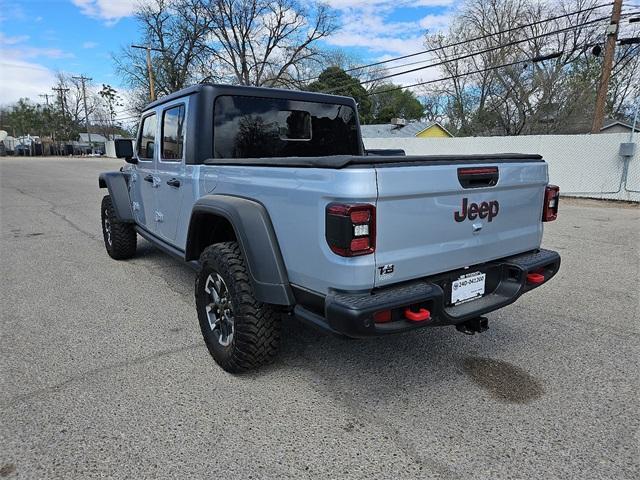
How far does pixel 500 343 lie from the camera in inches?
139

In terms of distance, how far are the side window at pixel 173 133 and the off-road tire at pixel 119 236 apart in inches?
77.9

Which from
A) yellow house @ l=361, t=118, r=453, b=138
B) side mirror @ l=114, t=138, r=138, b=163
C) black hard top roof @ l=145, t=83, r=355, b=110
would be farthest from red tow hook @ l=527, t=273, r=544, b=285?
yellow house @ l=361, t=118, r=453, b=138

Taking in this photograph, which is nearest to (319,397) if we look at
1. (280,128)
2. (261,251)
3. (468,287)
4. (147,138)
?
(261,251)

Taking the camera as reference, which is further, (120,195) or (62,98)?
(62,98)

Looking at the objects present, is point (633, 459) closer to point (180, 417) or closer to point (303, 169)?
point (303, 169)

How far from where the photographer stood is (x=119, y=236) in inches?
231

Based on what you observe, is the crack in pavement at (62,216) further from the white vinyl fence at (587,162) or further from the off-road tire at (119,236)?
the white vinyl fence at (587,162)

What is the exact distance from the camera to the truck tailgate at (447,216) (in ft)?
7.54

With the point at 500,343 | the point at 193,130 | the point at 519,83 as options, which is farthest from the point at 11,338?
the point at 519,83

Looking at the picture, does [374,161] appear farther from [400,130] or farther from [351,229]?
[400,130]

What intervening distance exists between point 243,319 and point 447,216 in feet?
4.61

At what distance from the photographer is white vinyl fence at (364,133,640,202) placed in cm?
1264

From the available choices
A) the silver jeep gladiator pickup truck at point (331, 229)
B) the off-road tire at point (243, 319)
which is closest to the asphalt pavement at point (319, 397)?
the off-road tire at point (243, 319)

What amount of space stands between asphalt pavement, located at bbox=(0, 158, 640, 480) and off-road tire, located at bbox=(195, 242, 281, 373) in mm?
169
